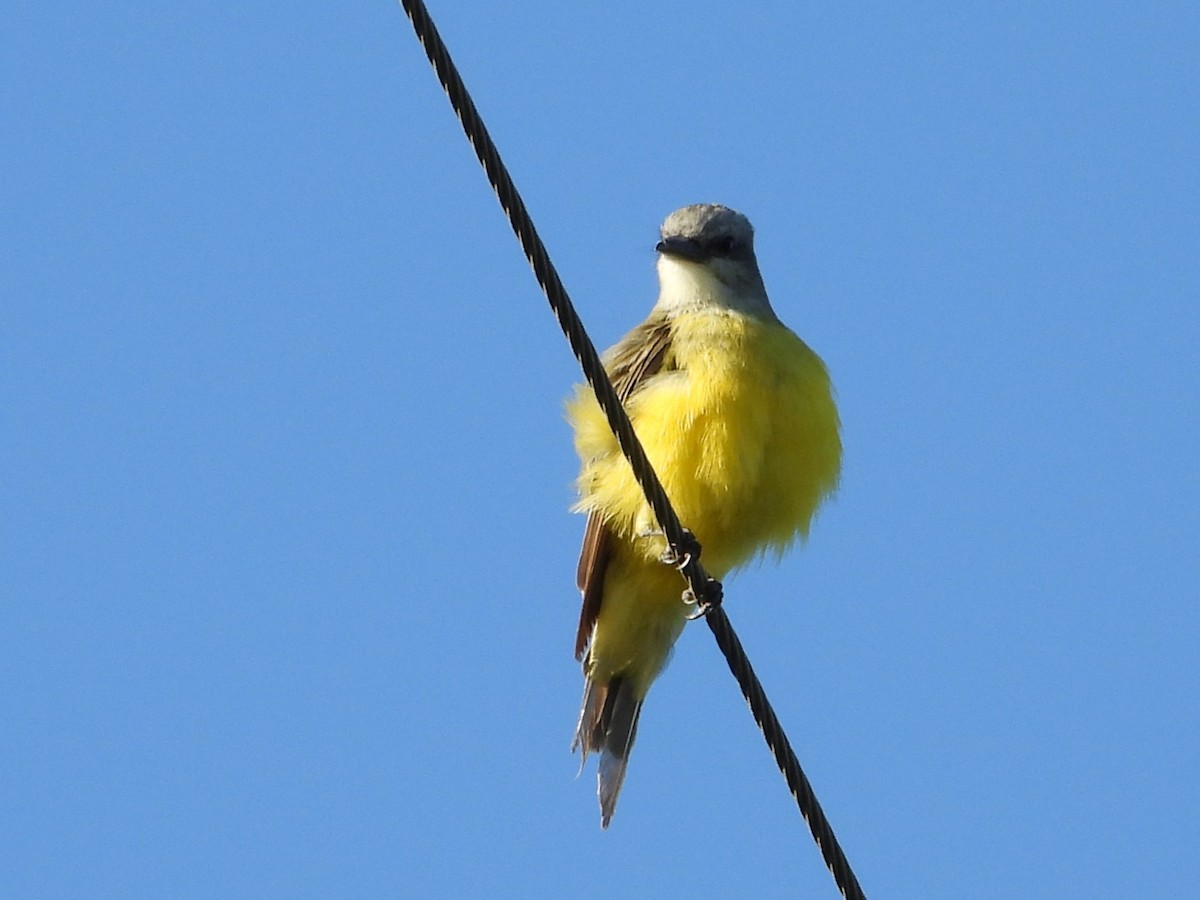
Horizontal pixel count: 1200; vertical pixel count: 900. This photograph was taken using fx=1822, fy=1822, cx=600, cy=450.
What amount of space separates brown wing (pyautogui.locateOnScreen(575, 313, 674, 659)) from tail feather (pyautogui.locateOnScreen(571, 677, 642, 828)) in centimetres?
28

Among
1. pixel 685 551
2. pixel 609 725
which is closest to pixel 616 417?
pixel 685 551

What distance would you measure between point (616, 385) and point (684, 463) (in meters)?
0.65

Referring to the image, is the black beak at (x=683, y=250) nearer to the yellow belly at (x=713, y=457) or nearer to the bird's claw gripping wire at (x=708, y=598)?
the yellow belly at (x=713, y=457)

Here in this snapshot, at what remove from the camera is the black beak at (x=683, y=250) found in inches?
318

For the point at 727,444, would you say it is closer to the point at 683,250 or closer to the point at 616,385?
the point at 616,385

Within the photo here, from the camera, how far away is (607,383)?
501 centimetres

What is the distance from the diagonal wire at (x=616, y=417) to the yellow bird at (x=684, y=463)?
70 cm

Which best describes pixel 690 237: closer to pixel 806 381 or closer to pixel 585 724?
pixel 806 381

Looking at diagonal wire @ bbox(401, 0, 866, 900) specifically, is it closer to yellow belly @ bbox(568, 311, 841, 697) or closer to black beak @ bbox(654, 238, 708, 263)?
yellow belly @ bbox(568, 311, 841, 697)

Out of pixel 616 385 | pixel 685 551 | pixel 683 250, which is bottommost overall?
pixel 685 551

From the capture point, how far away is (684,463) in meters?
6.85

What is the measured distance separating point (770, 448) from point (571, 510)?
88 centimetres

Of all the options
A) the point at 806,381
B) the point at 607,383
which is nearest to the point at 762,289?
the point at 806,381

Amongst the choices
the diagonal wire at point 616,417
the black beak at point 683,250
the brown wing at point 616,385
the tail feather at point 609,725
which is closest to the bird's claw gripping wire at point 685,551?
the diagonal wire at point 616,417
